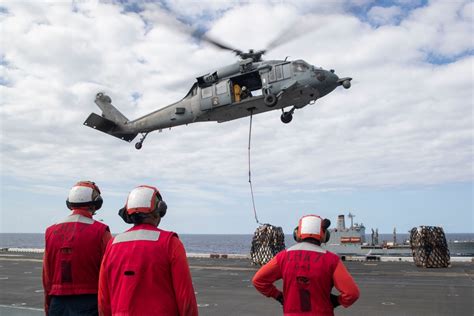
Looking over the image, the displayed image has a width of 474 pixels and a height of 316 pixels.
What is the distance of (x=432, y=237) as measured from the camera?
23938mm

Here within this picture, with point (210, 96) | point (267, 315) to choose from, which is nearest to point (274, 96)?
point (210, 96)

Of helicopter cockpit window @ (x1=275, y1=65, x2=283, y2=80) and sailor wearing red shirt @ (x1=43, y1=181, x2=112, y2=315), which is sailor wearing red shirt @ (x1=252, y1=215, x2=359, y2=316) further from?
helicopter cockpit window @ (x1=275, y1=65, x2=283, y2=80)

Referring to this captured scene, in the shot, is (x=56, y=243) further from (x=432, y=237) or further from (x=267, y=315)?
(x=432, y=237)

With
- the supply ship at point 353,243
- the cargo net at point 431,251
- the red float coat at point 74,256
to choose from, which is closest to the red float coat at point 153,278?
the red float coat at point 74,256

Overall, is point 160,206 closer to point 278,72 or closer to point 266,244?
point 278,72

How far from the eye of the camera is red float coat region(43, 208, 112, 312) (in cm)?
515

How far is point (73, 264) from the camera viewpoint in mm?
5148

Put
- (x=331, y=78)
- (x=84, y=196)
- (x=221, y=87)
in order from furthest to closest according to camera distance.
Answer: (x=221, y=87)
(x=331, y=78)
(x=84, y=196)

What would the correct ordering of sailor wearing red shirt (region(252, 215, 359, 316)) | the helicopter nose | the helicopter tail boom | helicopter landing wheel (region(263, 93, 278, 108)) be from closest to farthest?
sailor wearing red shirt (region(252, 215, 359, 316)), helicopter landing wheel (region(263, 93, 278, 108)), the helicopter nose, the helicopter tail boom

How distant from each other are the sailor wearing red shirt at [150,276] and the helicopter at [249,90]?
12072mm

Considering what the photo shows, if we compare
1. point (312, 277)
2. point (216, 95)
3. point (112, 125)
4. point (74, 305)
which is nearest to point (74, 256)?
point (74, 305)

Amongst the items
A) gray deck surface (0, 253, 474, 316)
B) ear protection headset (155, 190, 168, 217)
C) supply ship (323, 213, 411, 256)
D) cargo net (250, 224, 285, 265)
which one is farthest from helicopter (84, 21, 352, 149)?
supply ship (323, 213, 411, 256)

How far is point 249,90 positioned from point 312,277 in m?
12.7

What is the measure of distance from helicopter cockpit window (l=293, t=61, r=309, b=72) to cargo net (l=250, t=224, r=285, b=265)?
11514 millimetres
